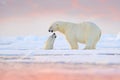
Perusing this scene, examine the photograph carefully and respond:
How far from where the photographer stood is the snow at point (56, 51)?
7.52ft

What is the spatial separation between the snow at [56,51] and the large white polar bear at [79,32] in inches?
1.6

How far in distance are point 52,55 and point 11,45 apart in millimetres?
406

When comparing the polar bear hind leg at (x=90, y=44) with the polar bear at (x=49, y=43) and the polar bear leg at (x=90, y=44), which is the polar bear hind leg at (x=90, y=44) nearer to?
the polar bear leg at (x=90, y=44)

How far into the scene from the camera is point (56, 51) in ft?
8.00

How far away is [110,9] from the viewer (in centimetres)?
251

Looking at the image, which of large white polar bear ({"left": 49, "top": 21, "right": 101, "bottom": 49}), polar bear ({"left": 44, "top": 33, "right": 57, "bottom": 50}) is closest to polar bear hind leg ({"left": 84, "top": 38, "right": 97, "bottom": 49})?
large white polar bear ({"left": 49, "top": 21, "right": 101, "bottom": 49})

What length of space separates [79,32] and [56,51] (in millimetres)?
257

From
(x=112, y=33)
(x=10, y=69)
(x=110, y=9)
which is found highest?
(x=110, y=9)

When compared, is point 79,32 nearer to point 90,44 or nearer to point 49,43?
point 90,44

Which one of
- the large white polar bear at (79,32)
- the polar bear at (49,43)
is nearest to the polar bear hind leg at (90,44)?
the large white polar bear at (79,32)

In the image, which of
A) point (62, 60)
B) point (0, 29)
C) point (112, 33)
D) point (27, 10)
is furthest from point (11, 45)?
point (112, 33)

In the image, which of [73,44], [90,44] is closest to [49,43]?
[73,44]

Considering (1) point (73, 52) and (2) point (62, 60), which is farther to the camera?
(1) point (73, 52)

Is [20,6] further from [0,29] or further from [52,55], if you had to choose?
[52,55]
